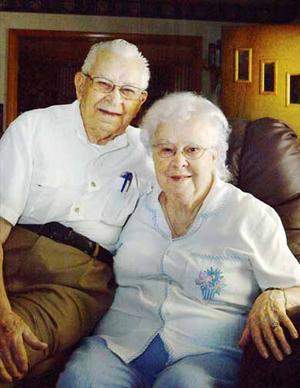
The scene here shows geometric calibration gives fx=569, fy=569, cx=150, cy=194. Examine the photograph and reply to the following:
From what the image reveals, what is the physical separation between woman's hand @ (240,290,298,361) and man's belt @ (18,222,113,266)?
1.21ft

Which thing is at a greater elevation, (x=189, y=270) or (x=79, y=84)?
(x=79, y=84)

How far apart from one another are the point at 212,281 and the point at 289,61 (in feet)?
3.66

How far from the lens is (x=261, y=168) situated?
4.56ft

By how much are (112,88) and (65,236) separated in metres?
0.33

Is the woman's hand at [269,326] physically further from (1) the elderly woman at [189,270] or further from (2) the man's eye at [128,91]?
(2) the man's eye at [128,91]

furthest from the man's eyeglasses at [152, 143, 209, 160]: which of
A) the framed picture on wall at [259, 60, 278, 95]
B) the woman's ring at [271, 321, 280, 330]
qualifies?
the framed picture on wall at [259, 60, 278, 95]

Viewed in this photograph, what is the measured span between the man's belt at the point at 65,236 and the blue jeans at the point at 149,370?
0.20m

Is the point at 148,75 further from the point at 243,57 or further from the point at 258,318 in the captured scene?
the point at 243,57

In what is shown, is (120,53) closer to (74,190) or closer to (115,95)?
(115,95)

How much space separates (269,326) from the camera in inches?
39.4

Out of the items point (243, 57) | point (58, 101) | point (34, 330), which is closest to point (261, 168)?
point (58, 101)

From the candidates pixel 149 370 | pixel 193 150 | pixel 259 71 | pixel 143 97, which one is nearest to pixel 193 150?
pixel 193 150

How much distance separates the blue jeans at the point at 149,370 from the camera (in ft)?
3.38

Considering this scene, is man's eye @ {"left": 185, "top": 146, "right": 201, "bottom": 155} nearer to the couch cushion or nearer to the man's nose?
the man's nose
